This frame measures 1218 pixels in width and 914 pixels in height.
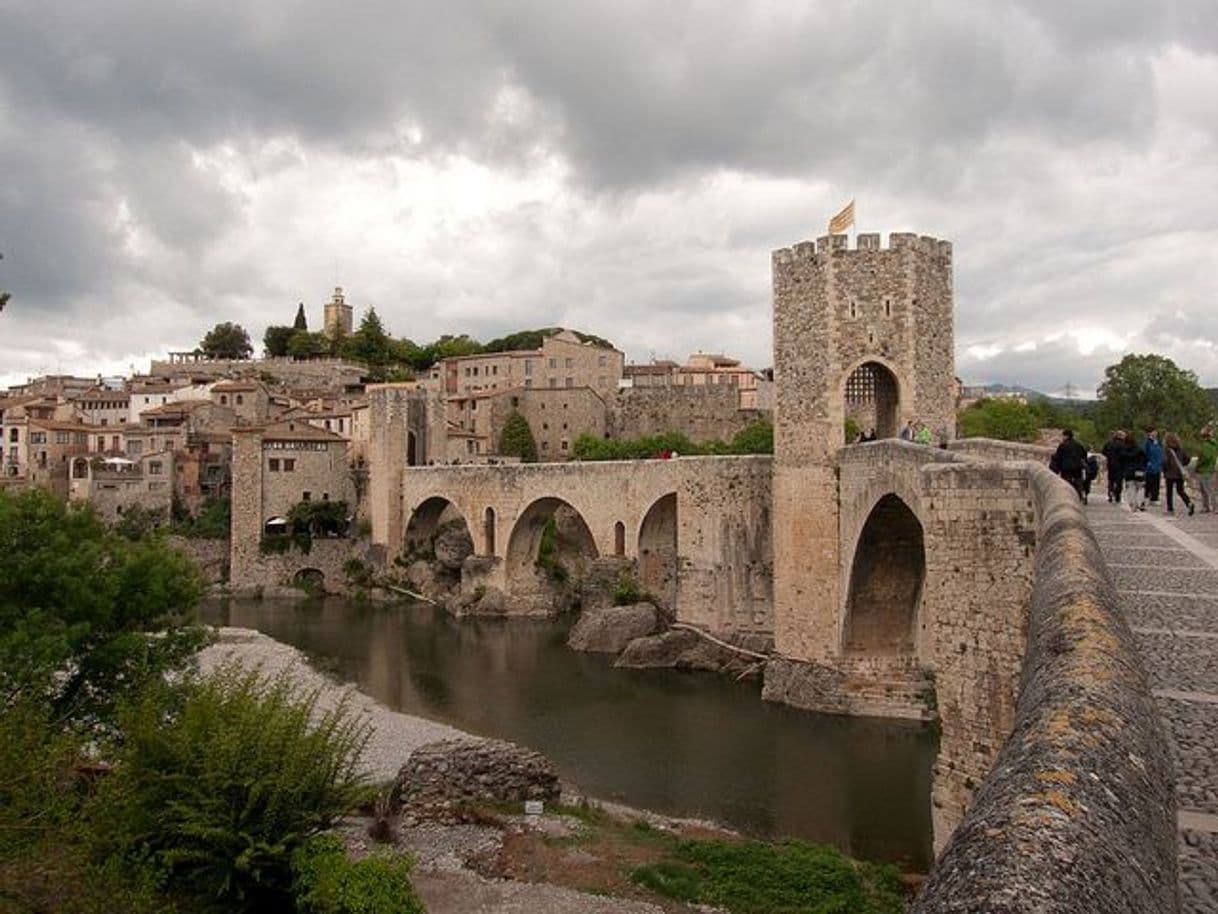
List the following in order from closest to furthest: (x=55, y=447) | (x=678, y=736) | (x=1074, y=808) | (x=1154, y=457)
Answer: (x=1074, y=808), (x=1154, y=457), (x=678, y=736), (x=55, y=447)

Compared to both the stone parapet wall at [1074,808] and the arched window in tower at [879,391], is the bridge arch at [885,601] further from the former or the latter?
the stone parapet wall at [1074,808]

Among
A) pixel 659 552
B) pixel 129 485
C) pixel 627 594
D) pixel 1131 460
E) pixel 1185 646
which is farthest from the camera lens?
pixel 129 485

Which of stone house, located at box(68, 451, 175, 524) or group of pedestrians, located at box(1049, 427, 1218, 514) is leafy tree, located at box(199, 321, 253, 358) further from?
group of pedestrians, located at box(1049, 427, 1218, 514)

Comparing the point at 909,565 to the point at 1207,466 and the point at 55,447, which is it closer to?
the point at 1207,466

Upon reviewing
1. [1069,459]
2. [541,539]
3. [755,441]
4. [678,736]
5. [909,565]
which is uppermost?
[755,441]

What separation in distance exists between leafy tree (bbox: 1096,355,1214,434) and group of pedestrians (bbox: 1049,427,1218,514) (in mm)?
35312

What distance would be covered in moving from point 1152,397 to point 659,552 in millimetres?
29795

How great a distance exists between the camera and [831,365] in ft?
65.0

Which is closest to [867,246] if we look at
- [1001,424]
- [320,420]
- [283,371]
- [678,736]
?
[678,736]

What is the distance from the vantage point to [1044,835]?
6.64 ft

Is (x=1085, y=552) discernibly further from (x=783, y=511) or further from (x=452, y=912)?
(x=783, y=511)

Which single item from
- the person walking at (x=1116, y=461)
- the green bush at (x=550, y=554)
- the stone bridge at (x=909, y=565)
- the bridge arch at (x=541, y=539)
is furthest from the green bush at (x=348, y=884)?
the green bush at (x=550, y=554)

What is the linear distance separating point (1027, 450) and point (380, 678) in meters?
17.8

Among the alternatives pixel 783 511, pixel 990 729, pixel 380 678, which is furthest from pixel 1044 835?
pixel 380 678
